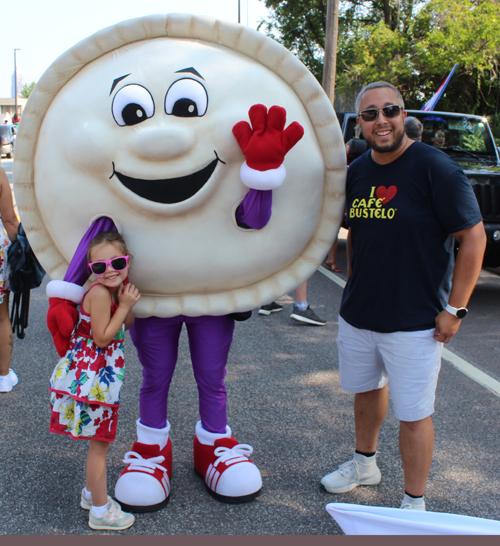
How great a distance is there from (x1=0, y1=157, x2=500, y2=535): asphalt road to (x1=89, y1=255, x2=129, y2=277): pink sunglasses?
1.12 m

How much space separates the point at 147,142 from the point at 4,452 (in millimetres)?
1919

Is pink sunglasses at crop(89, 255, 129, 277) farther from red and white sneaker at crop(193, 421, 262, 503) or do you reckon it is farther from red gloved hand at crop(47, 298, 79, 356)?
red and white sneaker at crop(193, 421, 262, 503)

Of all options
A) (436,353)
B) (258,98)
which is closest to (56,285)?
(258,98)

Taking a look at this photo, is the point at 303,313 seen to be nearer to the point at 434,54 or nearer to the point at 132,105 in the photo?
the point at 132,105

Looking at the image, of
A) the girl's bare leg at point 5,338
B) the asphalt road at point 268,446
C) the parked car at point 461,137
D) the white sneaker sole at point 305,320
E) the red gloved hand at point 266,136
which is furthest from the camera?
the parked car at point 461,137

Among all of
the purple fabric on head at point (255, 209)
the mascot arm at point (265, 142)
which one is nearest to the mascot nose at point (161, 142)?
the mascot arm at point (265, 142)

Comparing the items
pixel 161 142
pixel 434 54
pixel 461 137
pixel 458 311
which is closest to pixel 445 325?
pixel 458 311

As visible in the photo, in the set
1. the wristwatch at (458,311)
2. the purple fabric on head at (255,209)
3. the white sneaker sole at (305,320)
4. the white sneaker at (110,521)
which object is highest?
the purple fabric on head at (255,209)

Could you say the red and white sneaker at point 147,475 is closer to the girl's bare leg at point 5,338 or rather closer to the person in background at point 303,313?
the girl's bare leg at point 5,338

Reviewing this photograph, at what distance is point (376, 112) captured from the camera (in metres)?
2.36

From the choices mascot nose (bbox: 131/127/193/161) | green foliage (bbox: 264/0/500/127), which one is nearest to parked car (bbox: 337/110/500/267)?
mascot nose (bbox: 131/127/193/161)

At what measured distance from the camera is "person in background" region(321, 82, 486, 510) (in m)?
2.25

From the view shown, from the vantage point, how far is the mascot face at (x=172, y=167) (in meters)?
2.28

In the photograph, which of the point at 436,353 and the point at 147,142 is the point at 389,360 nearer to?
the point at 436,353
